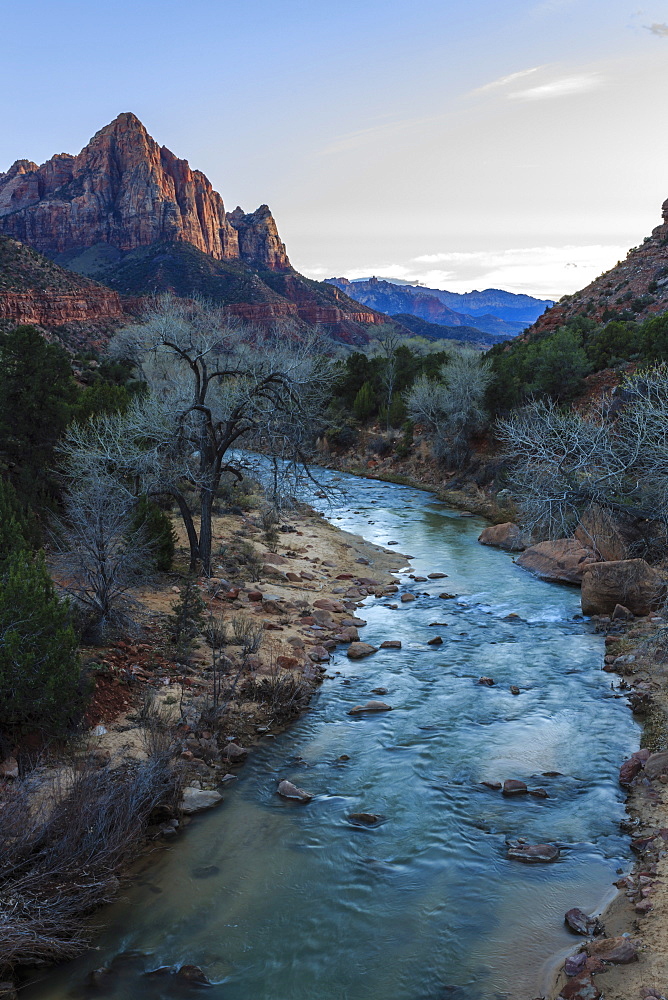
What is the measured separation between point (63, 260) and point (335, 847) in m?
132

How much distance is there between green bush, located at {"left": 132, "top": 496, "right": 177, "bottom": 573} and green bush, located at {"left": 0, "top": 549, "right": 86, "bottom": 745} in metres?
5.33

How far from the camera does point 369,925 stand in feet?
19.5

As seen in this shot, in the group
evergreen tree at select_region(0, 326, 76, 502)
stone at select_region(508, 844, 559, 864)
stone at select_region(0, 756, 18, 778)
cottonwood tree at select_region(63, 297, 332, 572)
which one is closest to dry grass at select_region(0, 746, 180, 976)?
stone at select_region(0, 756, 18, 778)

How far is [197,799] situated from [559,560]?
1295 centimetres

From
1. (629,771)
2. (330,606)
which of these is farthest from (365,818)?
(330,606)

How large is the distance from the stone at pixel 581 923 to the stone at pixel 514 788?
204 centimetres

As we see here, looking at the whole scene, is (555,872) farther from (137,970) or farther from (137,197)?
(137,197)

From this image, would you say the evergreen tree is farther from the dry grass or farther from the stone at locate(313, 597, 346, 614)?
the dry grass

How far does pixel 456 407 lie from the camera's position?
33719mm

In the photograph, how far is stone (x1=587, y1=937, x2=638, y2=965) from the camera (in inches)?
207

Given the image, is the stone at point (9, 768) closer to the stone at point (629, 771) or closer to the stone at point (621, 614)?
the stone at point (629, 771)

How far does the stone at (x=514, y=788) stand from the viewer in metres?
8.00

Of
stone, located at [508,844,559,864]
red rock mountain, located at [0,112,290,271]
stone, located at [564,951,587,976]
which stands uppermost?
red rock mountain, located at [0,112,290,271]

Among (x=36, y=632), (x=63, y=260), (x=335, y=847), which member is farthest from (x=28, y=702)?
(x=63, y=260)
